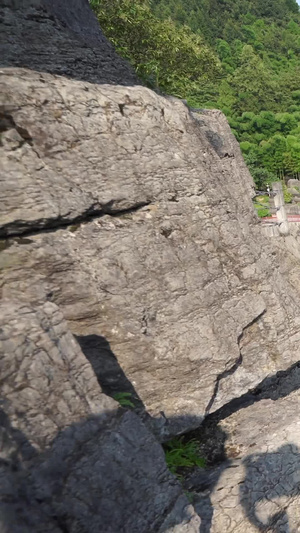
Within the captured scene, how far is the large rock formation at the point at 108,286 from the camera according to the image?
14.0ft

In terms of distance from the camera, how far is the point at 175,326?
22.0 ft

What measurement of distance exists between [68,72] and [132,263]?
3.89m

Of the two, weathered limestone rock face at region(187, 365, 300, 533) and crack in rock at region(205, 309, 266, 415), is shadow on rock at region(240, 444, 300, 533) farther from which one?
crack in rock at region(205, 309, 266, 415)

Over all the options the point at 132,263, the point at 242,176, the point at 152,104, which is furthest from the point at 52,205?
the point at 242,176

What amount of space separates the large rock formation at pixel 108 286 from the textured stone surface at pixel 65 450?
16 millimetres

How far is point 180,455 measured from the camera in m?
6.84

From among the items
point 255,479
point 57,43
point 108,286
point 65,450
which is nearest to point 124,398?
point 108,286

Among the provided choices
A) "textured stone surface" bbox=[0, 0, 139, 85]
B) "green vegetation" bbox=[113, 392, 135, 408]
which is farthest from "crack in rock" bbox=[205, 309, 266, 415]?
"textured stone surface" bbox=[0, 0, 139, 85]

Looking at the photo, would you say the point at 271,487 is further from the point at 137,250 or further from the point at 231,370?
the point at 137,250

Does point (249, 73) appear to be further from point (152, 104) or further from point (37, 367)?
point (37, 367)

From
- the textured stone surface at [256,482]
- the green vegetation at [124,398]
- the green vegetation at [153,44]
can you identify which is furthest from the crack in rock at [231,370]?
the green vegetation at [153,44]

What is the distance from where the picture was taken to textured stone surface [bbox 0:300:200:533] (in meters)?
3.91

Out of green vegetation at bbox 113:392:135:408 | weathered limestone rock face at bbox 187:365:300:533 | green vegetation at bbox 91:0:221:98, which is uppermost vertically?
green vegetation at bbox 91:0:221:98

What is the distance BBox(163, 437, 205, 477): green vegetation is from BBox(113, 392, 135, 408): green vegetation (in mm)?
1337
